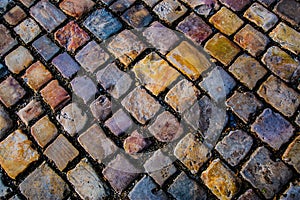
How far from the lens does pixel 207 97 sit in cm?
231

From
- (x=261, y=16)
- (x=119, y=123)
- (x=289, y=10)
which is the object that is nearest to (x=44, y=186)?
(x=119, y=123)

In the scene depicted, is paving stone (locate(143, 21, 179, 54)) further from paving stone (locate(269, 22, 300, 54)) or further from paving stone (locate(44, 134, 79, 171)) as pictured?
paving stone (locate(44, 134, 79, 171))

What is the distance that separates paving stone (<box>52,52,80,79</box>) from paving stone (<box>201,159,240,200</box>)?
43.5 inches

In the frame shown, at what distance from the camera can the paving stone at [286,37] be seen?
8.00ft

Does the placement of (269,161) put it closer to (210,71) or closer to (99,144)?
(210,71)

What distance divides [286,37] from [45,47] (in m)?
1.69

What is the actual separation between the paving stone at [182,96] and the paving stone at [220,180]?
41 cm

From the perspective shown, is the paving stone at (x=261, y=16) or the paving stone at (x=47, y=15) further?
the paving stone at (x=47, y=15)

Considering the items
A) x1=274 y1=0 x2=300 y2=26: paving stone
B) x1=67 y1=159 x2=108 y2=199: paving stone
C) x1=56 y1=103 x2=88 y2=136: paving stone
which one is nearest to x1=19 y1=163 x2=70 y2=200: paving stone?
x1=67 y1=159 x2=108 y2=199: paving stone

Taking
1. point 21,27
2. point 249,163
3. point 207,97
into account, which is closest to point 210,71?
point 207,97

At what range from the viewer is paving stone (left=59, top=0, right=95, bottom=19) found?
2.68m

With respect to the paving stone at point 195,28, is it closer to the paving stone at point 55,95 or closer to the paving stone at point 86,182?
the paving stone at point 55,95

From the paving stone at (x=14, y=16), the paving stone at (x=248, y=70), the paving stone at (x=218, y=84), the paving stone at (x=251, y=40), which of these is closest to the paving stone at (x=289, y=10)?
the paving stone at (x=251, y=40)

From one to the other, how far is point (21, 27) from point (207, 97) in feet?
4.78
